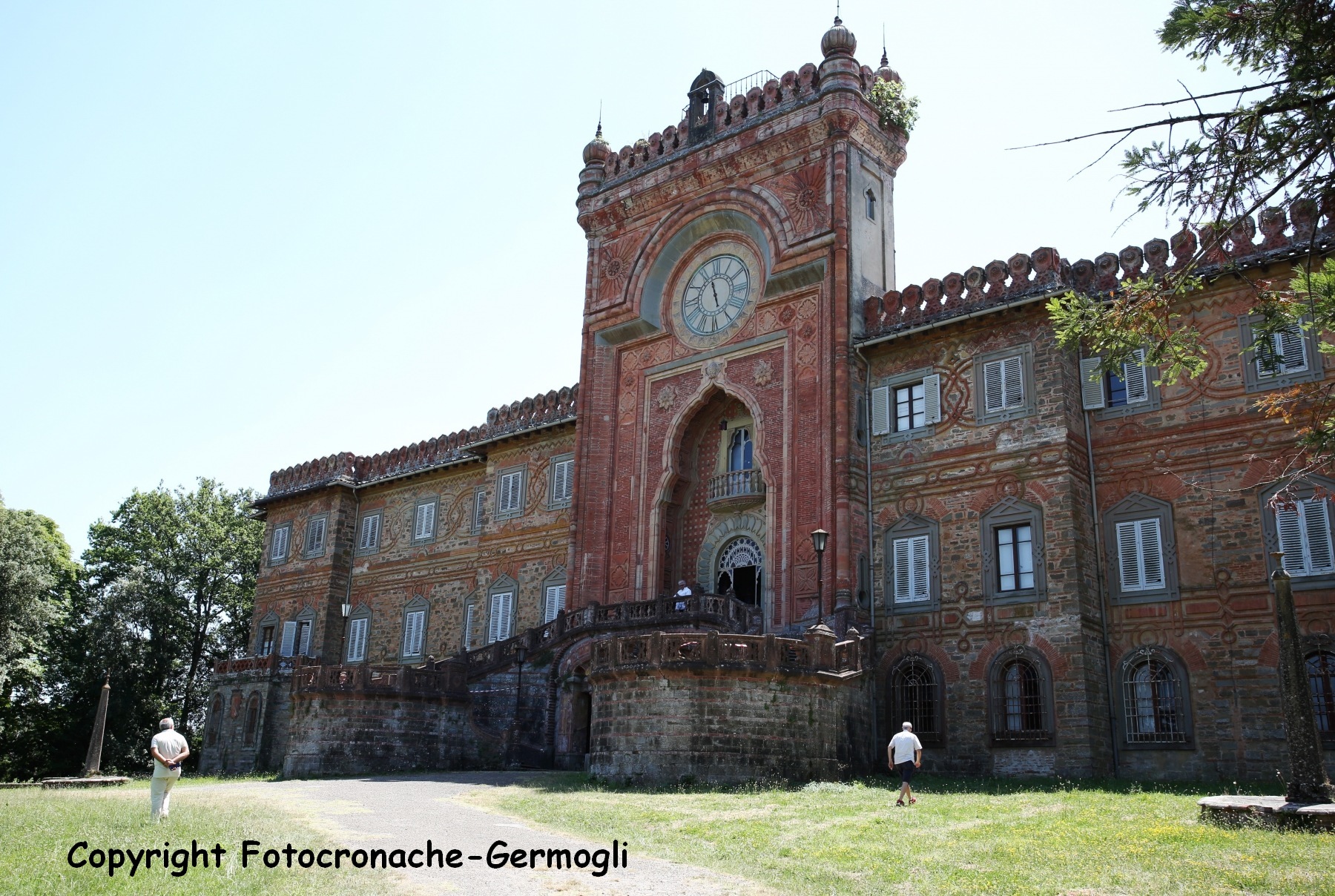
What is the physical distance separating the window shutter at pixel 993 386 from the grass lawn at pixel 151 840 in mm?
15723

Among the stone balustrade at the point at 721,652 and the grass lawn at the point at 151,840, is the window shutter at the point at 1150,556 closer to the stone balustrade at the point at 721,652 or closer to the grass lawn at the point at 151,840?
the stone balustrade at the point at 721,652

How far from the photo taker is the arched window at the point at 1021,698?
2108cm

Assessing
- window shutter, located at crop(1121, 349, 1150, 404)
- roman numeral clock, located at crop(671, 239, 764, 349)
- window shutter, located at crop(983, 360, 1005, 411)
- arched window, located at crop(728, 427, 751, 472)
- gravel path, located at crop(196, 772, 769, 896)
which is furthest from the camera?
roman numeral clock, located at crop(671, 239, 764, 349)

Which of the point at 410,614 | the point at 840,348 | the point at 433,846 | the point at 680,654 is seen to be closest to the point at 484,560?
the point at 410,614

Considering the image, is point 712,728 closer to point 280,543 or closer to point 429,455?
point 429,455

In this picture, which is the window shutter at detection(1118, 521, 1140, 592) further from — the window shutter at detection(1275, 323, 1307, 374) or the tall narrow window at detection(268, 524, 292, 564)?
the tall narrow window at detection(268, 524, 292, 564)

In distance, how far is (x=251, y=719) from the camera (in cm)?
3538

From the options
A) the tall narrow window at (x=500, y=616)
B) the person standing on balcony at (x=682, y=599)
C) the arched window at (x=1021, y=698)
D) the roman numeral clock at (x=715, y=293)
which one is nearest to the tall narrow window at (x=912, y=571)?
the arched window at (x=1021, y=698)

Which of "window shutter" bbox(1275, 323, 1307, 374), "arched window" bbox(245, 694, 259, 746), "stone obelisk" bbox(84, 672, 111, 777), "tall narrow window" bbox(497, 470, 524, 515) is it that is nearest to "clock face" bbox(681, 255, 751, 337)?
"tall narrow window" bbox(497, 470, 524, 515)

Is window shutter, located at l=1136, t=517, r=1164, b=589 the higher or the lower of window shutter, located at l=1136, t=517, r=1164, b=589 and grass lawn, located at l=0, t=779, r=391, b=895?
the higher

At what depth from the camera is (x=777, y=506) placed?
83.7 feet

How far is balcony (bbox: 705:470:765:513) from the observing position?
2655 centimetres

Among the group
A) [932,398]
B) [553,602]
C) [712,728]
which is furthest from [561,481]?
[712,728]

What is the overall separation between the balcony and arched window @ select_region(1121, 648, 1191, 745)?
900 cm
